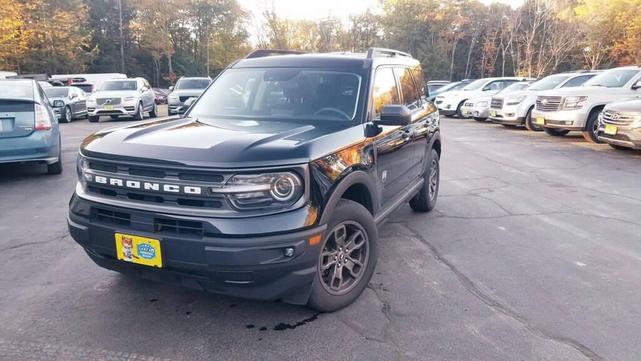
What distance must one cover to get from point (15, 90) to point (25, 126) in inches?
27.3

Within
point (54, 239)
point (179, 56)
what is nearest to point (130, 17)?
point (179, 56)

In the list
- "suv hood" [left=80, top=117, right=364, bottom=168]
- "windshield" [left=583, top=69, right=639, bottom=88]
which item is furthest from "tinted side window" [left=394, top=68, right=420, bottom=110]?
"windshield" [left=583, top=69, right=639, bottom=88]

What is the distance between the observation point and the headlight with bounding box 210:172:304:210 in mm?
2836

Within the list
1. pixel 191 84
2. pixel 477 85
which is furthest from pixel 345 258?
pixel 191 84

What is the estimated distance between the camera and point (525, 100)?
15.0m

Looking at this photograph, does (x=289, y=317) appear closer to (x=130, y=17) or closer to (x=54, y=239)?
(x=54, y=239)

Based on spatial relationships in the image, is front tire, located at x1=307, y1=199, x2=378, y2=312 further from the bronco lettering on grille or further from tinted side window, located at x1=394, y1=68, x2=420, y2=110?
tinted side window, located at x1=394, y1=68, x2=420, y2=110

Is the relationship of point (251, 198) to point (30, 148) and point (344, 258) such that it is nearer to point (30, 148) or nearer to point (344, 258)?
point (344, 258)

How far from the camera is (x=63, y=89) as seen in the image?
19.3 metres

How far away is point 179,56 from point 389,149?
51.5m

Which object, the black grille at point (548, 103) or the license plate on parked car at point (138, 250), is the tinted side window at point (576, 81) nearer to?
the black grille at point (548, 103)

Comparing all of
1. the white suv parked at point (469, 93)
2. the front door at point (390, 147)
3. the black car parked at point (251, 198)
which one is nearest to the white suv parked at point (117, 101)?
the white suv parked at point (469, 93)

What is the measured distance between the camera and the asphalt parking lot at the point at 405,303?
2.98m

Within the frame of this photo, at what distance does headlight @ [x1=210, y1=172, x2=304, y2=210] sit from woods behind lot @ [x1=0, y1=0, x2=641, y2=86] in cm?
3089
